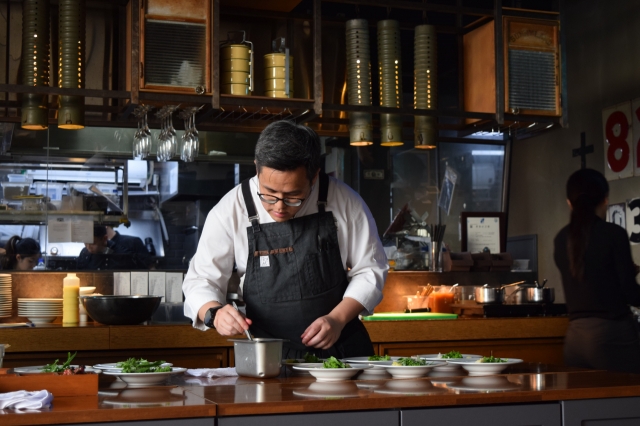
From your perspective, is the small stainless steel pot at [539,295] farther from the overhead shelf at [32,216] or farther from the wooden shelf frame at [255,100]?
the overhead shelf at [32,216]

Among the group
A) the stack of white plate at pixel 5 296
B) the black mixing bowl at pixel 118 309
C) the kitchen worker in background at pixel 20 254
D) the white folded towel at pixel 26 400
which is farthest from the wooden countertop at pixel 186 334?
the white folded towel at pixel 26 400

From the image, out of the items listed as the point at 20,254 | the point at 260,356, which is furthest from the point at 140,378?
the point at 20,254

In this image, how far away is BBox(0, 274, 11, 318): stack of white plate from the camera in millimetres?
4340

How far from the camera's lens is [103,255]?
496cm

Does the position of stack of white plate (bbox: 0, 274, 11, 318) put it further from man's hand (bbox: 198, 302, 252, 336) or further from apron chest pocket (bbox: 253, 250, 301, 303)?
man's hand (bbox: 198, 302, 252, 336)

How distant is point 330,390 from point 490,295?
9.29ft

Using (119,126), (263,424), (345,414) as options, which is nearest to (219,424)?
(263,424)

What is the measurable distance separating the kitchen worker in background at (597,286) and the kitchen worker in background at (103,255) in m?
2.67

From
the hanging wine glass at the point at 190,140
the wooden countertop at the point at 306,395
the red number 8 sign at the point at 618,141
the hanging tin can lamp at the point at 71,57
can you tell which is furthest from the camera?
the red number 8 sign at the point at 618,141

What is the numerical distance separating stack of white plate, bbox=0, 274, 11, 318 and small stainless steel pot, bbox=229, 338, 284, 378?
235 centimetres

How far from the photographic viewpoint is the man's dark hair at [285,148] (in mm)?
2746

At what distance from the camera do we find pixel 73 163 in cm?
495

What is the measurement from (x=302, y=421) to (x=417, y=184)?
413 centimetres

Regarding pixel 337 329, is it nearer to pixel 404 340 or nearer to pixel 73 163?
pixel 404 340
